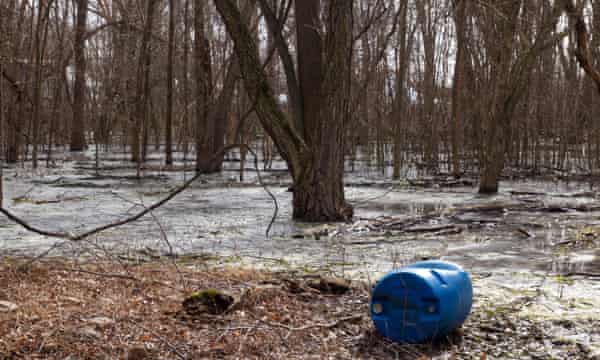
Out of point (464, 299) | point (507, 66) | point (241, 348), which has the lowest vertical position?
point (241, 348)

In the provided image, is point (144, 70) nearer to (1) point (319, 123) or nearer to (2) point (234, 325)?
(1) point (319, 123)

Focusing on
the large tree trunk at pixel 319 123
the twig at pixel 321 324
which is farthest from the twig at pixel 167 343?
the large tree trunk at pixel 319 123

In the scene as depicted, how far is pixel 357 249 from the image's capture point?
4.91m

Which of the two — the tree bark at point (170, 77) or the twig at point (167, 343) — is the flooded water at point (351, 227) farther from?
the tree bark at point (170, 77)

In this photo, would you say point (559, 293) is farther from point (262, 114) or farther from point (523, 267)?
point (262, 114)

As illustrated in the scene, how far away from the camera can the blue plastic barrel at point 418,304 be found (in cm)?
265

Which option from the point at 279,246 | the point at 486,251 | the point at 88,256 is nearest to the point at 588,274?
the point at 486,251

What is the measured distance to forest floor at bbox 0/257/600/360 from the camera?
265 centimetres

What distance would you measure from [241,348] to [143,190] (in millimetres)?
6951

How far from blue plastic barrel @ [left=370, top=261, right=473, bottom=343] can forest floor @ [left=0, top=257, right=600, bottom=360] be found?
2.4 inches

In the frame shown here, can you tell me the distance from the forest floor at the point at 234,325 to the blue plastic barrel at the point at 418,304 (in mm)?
61

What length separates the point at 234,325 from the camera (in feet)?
9.65

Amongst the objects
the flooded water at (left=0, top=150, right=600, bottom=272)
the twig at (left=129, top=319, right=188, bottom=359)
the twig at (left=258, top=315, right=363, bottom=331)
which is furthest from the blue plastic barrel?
the flooded water at (left=0, top=150, right=600, bottom=272)

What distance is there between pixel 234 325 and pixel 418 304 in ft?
2.55
